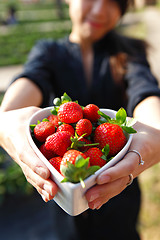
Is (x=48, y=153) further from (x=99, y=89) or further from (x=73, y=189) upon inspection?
(x=99, y=89)

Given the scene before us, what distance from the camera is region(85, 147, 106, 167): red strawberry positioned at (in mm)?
594

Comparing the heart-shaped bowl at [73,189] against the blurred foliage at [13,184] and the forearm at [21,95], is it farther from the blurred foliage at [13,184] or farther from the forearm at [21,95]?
the blurred foliage at [13,184]

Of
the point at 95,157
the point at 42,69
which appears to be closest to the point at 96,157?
the point at 95,157

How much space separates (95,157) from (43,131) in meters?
0.16

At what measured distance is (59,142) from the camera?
627 millimetres

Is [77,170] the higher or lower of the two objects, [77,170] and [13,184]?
the higher

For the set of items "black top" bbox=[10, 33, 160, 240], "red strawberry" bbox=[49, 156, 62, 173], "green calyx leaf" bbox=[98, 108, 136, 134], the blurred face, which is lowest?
"black top" bbox=[10, 33, 160, 240]

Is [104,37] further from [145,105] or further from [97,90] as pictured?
[145,105]

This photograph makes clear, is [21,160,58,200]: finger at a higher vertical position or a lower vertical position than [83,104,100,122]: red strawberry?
lower

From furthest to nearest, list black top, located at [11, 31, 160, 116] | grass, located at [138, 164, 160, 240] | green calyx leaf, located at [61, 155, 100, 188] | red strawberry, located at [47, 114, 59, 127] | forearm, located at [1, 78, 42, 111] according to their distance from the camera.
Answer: grass, located at [138, 164, 160, 240] < black top, located at [11, 31, 160, 116] < forearm, located at [1, 78, 42, 111] < red strawberry, located at [47, 114, 59, 127] < green calyx leaf, located at [61, 155, 100, 188]

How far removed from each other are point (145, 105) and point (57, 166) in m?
0.50

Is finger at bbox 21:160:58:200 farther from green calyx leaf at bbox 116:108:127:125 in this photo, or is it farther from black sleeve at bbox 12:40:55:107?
black sleeve at bbox 12:40:55:107

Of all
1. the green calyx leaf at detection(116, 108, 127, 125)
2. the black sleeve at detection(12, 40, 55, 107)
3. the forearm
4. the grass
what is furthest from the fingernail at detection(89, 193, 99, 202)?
the grass

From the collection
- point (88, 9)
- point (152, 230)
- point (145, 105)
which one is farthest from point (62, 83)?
point (152, 230)
